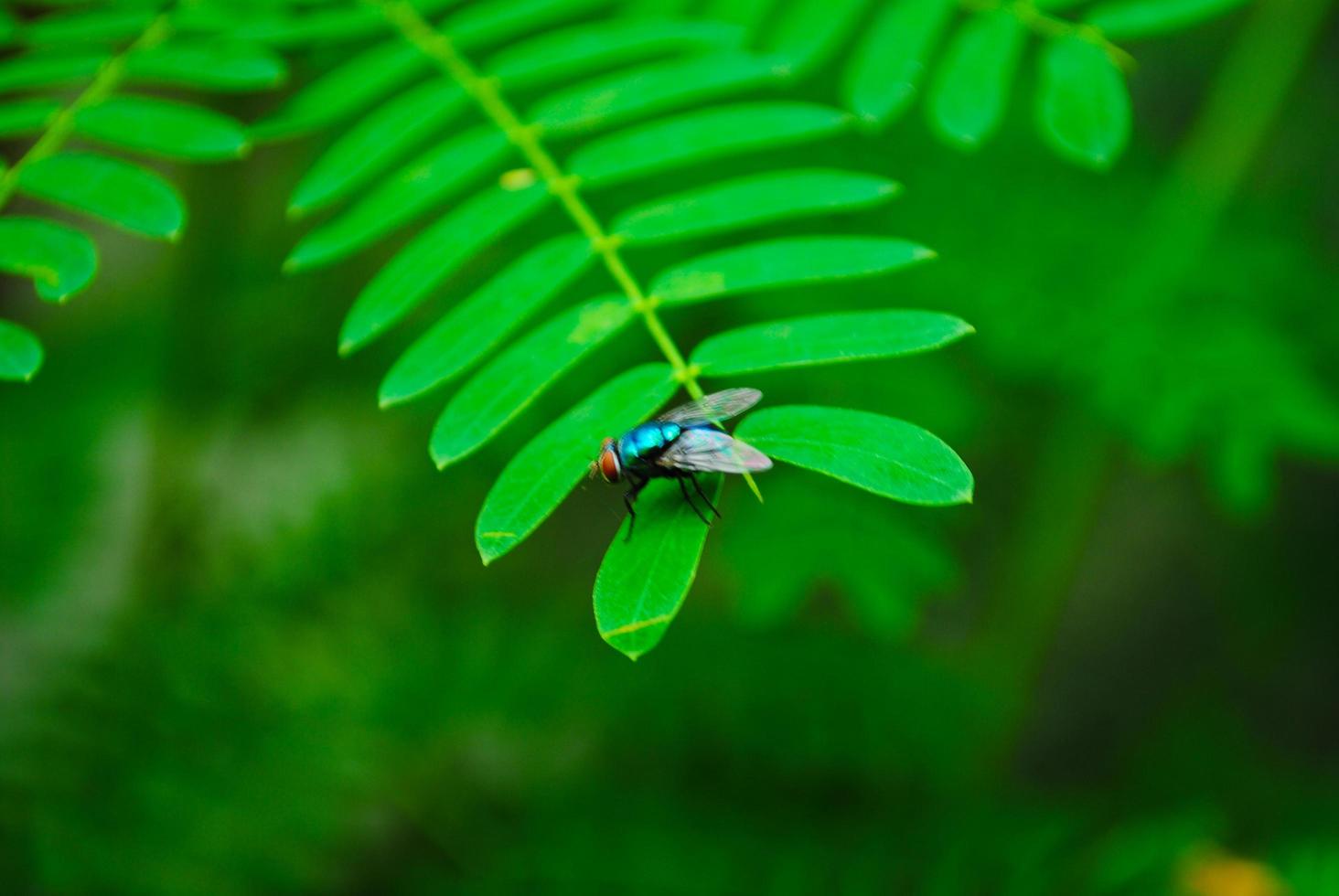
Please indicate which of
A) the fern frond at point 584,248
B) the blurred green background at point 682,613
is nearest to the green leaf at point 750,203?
the fern frond at point 584,248

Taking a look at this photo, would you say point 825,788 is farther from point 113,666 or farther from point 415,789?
point 113,666

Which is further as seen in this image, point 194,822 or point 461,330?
point 194,822

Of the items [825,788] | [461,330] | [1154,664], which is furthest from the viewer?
[1154,664]

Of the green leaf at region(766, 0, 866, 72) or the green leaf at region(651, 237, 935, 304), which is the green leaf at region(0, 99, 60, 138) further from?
the green leaf at region(766, 0, 866, 72)

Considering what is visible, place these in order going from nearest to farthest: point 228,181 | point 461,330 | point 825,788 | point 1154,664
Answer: point 461,330, point 228,181, point 825,788, point 1154,664

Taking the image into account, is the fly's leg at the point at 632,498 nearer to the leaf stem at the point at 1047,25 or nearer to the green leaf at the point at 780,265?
the green leaf at the point at 780,265

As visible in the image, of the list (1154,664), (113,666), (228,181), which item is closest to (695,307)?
(228,181)

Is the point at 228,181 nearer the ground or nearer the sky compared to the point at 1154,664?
nearer the sky
